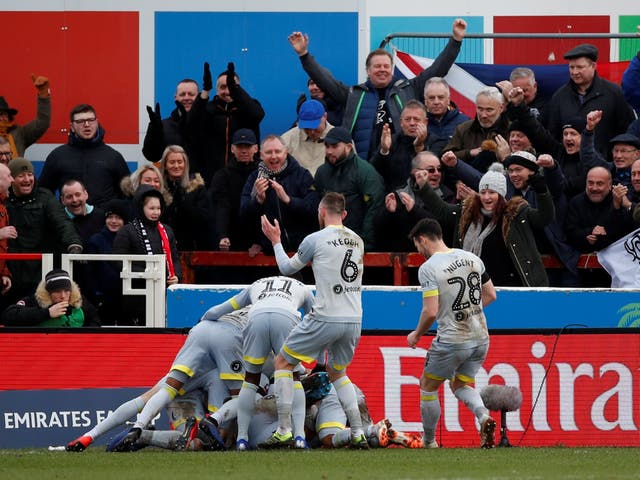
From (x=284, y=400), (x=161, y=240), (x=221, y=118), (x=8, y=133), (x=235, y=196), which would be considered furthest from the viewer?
(x=8, y=133)

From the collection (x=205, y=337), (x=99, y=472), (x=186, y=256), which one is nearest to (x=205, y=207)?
(x=186, y=256)

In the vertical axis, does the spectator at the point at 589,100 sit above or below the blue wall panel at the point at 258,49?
below

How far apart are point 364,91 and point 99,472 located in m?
7.04

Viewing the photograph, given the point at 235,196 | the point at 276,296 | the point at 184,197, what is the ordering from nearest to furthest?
the point at 276,296 < the point at 184,197 < the point at 235,196

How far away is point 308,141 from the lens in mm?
16984

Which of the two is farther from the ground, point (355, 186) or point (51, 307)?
point (355, 186)

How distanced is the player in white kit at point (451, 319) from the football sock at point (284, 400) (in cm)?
108

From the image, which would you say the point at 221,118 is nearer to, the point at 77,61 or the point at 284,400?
the point at 77,61

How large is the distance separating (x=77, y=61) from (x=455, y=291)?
22.6 ft

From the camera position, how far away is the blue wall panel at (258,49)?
60.1 feet

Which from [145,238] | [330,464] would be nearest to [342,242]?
[330,464]

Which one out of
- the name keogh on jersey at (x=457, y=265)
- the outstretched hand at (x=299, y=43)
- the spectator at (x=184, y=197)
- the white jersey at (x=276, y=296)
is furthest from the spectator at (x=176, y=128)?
the name keogh on jersey at (x=457, y=265)

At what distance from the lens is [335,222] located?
1332 centimetres

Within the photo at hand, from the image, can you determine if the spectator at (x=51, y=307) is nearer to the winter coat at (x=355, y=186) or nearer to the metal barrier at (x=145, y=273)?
the metal barrier at (x=145, y=273)
